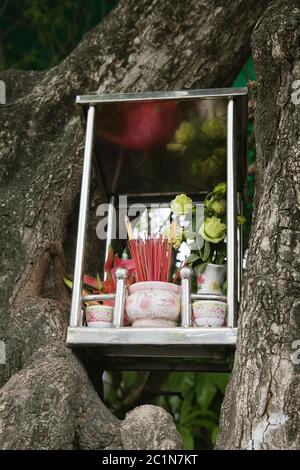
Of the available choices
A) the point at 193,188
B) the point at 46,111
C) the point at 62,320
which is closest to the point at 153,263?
the point at 62,320

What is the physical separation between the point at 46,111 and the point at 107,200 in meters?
0.51

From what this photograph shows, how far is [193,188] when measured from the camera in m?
2.61

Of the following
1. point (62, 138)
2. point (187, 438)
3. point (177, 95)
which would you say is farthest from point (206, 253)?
point (187, 438)

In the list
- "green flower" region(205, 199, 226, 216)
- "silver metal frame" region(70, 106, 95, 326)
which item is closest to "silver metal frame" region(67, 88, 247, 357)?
"silver metal frame" region(70, 106, 95, 326)

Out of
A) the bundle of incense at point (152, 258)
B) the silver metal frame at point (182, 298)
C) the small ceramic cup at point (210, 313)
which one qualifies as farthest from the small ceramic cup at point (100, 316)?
the small ceramic cup at point (210, 313)

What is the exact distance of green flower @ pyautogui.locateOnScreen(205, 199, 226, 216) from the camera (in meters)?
2.32

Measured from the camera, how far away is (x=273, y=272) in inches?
72.7

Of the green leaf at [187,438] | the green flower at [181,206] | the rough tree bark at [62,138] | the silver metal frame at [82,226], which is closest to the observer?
the silver metal frame at [82,226]

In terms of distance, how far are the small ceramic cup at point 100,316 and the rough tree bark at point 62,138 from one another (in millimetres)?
125

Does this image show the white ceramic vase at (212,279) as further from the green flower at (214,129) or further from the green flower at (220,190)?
the green flower at (214,129)

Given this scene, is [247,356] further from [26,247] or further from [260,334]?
[26,247]

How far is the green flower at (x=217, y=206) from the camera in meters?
2.32

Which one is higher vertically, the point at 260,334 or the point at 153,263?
the point at 153,263

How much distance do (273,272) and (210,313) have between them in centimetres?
25
